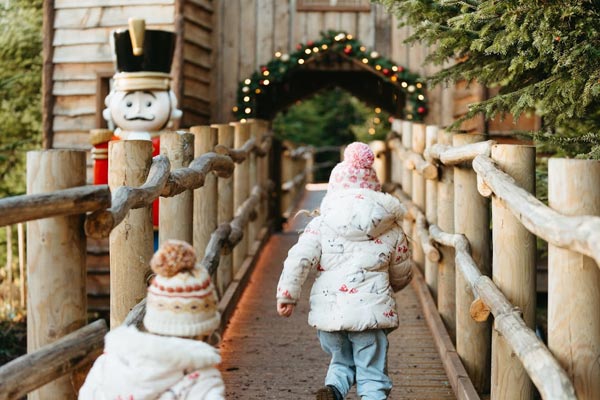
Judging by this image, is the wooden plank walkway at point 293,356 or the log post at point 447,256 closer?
the wooden plank walkway at point 293,356

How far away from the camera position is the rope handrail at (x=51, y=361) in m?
3.16

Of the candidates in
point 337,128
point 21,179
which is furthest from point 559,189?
point 337,128

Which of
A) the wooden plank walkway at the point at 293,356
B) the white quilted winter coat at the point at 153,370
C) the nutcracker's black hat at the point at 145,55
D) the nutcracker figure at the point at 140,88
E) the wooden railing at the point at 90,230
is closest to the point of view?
the white quilted winter coat at the point at 153,370

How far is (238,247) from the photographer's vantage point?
8.64 meters

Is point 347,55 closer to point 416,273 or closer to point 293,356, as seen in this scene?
point 416,273

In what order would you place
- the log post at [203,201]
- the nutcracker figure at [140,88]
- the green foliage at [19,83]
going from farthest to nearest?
1. the green foliage at [19,83]
2. the nutcracker figure at [140,88]
3. the log post at [203,201]

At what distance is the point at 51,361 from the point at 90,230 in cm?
55

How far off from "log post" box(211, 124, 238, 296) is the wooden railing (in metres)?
0.46

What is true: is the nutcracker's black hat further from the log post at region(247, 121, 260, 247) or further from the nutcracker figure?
the log post at region(247, 121, 260, 247)

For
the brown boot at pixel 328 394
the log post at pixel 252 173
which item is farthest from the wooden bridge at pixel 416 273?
the log post at pixel 252 173

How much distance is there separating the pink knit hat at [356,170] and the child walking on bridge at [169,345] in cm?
169

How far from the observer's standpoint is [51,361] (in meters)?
3.38

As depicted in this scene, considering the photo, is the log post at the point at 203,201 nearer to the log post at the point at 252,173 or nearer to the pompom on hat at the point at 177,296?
the log post at the point at 252,173

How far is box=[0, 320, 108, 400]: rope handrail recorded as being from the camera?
3.16 m
